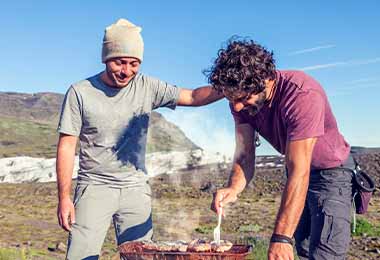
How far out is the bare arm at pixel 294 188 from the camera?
385 centimetres

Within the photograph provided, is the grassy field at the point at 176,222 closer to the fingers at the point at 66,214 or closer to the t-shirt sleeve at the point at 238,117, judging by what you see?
the fingers at the point at 66,214

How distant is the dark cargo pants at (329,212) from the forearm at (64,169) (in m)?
1.64

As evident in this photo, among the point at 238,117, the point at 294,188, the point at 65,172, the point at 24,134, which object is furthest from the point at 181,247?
the point at 24,134

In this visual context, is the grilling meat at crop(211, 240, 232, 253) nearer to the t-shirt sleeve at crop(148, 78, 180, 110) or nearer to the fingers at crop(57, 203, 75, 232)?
the fingers at crop(57, 203, 75, 232)

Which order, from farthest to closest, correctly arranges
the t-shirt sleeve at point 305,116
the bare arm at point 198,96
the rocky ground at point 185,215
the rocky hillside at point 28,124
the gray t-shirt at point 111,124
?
the rocky hillside at point 28,124
the rocky ground at point 185,215
the bare arm at point 198,96
the gray t-shirt at point 111,124
the t-shirt sleeve at point 305,116

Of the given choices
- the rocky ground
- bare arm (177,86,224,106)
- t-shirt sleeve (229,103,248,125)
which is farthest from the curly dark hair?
the rocky ground

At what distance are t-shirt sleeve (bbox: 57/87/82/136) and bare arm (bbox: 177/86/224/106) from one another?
0.78 m

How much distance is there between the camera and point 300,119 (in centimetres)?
399

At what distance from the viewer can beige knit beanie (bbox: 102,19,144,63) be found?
486 cm

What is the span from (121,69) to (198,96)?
681mm

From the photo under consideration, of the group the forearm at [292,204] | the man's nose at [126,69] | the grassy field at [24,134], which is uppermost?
the grassy field at [24,134]

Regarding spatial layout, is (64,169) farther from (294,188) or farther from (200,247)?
(294,188)

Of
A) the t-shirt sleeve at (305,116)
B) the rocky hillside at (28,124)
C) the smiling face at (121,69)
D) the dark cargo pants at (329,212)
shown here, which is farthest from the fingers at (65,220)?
the rocky hillside at (28,124)

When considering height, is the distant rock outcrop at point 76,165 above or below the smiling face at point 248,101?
above
